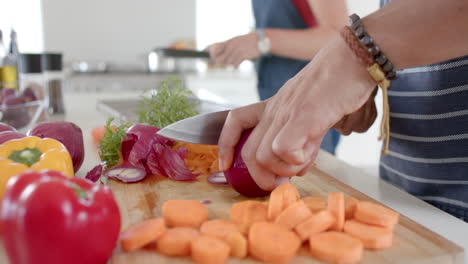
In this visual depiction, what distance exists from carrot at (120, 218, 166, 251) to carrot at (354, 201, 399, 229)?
0.33 m

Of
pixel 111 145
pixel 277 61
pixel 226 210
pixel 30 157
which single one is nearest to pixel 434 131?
pixel 226 210

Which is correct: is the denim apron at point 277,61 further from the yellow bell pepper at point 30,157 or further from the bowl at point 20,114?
the yellow bell pepper at point 30,157

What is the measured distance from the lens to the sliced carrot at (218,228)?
0.68m

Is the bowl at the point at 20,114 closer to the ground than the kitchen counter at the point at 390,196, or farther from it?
farther from it

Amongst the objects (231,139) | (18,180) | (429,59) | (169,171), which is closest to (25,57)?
(169,171)

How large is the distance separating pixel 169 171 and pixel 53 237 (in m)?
0.50

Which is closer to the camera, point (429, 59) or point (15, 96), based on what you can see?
point (429, 59)

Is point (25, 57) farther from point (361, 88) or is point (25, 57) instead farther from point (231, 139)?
point (361, 88)

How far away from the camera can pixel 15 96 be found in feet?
5.00

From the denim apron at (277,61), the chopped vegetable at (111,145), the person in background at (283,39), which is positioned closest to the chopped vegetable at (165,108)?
the chopped vegetable at (111,145)

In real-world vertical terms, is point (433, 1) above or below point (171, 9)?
below

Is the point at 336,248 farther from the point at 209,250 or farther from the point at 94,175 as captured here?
the point at 94,175

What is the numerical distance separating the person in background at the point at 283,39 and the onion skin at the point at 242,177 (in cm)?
81

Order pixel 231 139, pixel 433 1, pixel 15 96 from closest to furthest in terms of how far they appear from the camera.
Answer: pixel 433 1, pixel 231 139, pixel 15 96
